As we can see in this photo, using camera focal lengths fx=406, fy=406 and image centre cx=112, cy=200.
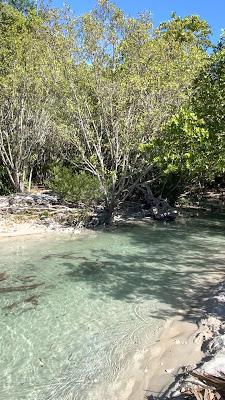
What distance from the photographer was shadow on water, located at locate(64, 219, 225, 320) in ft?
32.2

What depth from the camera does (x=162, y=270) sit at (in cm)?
1214

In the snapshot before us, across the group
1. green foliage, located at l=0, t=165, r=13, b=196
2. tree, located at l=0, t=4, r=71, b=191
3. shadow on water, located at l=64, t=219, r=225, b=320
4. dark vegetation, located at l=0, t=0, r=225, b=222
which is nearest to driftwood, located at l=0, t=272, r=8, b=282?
shadow on water, located at l=64, t=219, r=225, b=320

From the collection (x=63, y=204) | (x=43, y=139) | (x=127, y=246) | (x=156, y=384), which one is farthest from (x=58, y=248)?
(x=43, y=139)

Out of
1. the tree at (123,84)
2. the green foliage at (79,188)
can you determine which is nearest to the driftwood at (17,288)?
the tree at (123,84)

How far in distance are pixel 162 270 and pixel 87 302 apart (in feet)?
10.5

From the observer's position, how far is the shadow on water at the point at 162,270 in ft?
32.2

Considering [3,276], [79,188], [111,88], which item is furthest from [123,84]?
[3,276]

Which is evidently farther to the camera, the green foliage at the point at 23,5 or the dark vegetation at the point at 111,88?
the green foliage at the point at 23,5

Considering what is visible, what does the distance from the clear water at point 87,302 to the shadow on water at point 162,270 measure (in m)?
0.03

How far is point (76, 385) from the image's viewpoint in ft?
20.6

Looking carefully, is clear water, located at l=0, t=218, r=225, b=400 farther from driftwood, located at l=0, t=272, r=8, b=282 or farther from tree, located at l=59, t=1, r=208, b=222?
tree, located at l=59, t=1, r=208, b=222

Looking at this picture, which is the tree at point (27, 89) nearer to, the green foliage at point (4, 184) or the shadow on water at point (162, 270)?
the green foliage at point (4, 184)

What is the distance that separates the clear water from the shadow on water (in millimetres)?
28

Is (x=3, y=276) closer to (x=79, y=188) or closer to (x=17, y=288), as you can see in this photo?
(x=17, y=288)
